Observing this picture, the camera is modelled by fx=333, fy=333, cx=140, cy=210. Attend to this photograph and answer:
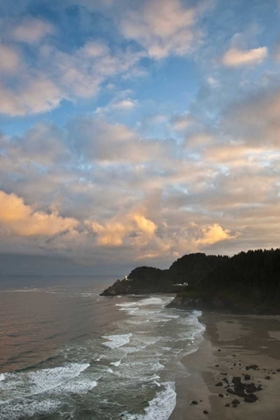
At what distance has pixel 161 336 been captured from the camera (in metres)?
55.7

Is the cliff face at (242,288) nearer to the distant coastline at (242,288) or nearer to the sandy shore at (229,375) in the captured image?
the distant coastline at (242,288)

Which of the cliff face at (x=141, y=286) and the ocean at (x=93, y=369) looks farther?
the cliff face at (x=141, y=286)

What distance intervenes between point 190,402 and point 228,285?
254ft

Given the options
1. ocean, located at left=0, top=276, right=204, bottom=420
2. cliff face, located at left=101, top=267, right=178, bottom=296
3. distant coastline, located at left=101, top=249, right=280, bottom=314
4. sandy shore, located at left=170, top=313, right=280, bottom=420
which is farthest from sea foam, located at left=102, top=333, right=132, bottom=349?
cliff face, located at left=101, top=267, right=178, bottom=296

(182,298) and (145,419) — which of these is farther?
(182,298)

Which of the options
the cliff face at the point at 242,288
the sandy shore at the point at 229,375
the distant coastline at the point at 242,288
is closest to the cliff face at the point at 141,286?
the distant coastline at the point at 242,288

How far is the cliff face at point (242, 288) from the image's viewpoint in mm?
87125

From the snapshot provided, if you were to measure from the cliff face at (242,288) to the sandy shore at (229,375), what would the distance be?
2688 centimetres

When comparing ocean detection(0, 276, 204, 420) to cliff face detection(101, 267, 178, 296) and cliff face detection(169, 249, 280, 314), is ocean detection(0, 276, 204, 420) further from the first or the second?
cliff face detection(101, 267, 178, 296)

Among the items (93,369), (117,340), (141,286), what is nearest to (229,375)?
(93,369)

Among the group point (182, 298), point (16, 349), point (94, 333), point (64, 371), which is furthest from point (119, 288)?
point (64, 371)

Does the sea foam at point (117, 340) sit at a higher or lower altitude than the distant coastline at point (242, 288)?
lower

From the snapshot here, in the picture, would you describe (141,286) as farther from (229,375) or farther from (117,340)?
(229,375)

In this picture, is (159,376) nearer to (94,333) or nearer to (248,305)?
(94,333)
